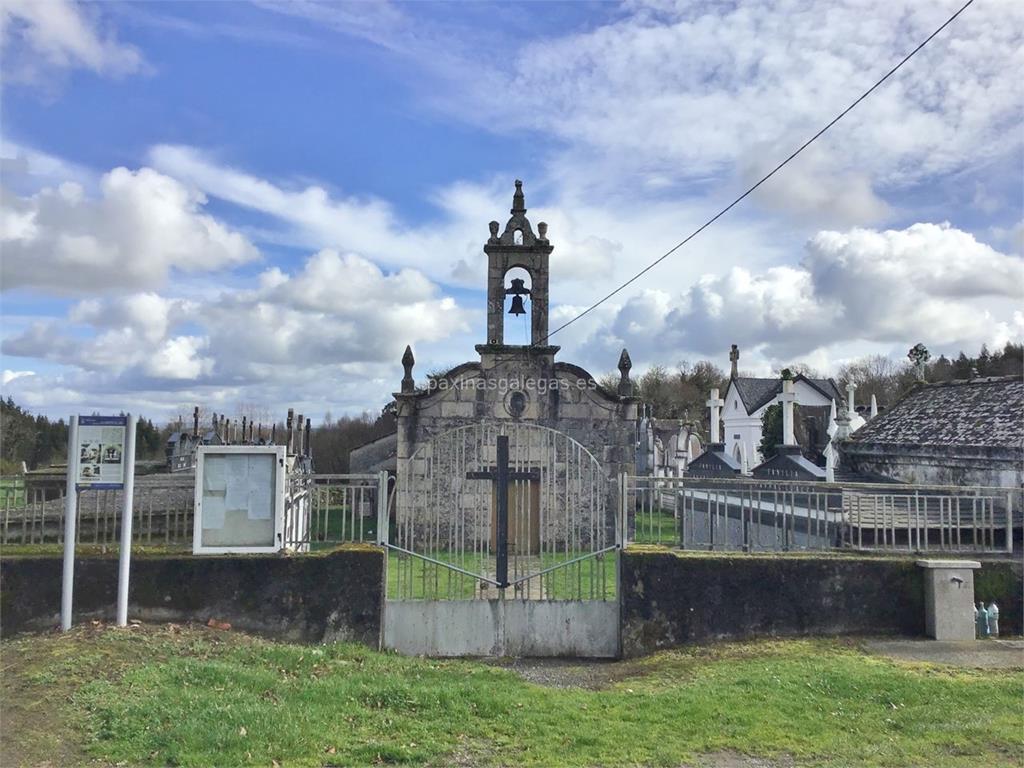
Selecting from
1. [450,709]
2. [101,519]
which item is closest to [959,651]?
[450,709]

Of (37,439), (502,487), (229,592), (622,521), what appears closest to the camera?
(229,592)

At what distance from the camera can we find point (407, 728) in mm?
Answer: 5859

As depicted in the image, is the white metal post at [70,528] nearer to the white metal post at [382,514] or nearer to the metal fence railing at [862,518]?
the white metal post at [382,514]

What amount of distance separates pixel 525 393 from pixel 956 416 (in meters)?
9.70

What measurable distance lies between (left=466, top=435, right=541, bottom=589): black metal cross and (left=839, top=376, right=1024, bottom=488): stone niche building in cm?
930

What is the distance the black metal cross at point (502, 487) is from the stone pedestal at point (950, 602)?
4750 mm

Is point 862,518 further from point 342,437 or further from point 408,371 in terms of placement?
point 342,437

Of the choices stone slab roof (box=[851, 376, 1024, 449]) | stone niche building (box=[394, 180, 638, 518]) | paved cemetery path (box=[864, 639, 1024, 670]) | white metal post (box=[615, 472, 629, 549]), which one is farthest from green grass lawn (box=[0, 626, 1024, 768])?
stone niche building (box=[394, 180, 638, 518])

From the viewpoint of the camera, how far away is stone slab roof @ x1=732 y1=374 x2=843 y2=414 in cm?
5262

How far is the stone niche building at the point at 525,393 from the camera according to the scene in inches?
733

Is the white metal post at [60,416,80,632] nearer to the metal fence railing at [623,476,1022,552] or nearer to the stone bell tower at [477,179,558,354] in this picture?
the metal fence railing at [623,476,1022,552]

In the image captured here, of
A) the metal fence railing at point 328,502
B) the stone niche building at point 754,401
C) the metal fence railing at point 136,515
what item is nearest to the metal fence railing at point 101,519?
the metal fence railing at point 136,515

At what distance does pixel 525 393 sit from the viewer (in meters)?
18.7

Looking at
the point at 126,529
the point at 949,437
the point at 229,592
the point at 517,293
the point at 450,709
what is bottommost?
the point at 450,709
